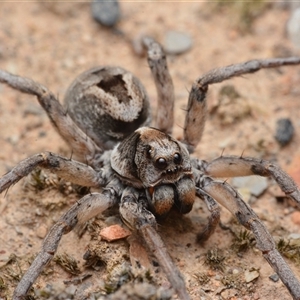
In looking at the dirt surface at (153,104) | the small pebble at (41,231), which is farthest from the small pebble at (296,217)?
the small pebble at (41,231)

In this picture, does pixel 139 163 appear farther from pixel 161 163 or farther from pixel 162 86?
pixel 162 86

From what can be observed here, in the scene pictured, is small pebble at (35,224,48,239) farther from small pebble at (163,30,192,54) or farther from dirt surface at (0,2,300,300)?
small pebble at (163,30,192,54)

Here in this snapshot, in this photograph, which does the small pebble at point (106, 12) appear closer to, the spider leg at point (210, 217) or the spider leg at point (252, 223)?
the spider leg at point (252, 223)

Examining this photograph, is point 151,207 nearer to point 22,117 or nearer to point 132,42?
point 22,117

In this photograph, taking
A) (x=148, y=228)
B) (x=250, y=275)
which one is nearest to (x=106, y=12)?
(x=148, y=228)

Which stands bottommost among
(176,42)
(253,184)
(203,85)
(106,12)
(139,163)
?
(253,184)

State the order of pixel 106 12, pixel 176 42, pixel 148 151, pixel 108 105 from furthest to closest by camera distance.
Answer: pixel 106 12 < pixel 176 42 < pixel 108 105 < pixel 148 151
